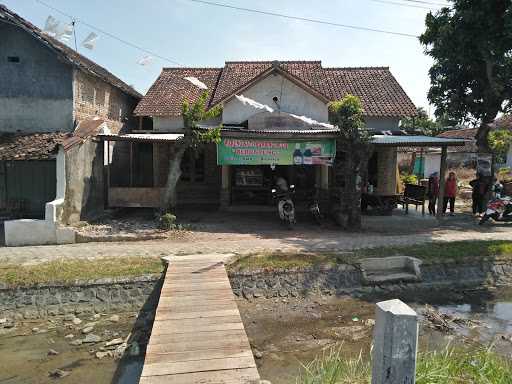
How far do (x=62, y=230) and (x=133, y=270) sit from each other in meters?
3.42

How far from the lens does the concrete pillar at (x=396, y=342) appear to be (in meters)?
2.50

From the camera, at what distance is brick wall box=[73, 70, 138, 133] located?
43.9ft

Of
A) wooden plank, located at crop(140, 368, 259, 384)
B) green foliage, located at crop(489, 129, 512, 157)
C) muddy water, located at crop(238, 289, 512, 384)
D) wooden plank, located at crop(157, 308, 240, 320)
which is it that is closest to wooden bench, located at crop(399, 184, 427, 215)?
green foliage, located at crop(489, 129, 512, 157)

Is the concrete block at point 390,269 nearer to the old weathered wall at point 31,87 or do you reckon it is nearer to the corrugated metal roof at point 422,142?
the corrugated metal roof at point 422,142

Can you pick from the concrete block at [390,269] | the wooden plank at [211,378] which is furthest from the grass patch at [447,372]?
the concrete block at [390,269]

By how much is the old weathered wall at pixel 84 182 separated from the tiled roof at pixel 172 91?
12.5 ft

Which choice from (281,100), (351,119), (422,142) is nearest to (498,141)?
(422,142)

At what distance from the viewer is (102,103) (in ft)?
50.1

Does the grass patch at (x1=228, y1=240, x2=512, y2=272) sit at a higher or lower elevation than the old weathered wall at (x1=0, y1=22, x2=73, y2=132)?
lower

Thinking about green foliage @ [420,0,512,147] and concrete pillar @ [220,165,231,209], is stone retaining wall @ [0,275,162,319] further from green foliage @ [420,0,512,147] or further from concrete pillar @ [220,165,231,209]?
green foliage @ [420,0,512,147]

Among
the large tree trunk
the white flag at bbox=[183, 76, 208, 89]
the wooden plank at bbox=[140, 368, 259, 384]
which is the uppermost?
the white flag at bbox=[183, 76, 208, 89]

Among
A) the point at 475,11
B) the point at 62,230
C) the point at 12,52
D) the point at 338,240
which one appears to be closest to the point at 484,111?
the point at 475,11

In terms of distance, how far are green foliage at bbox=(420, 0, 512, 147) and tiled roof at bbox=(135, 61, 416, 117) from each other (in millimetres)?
1985

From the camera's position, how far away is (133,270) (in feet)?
26.1
